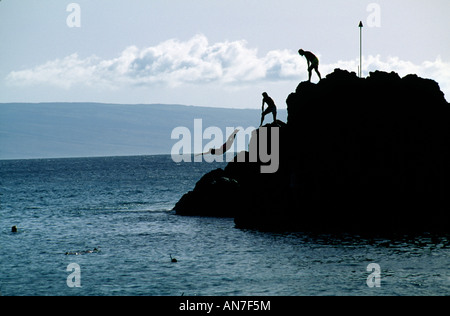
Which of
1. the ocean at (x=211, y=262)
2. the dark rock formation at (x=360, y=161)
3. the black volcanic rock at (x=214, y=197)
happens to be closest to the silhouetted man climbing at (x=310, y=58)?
the dark rock formation at (x=360, y=161)

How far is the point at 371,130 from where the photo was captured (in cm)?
4038

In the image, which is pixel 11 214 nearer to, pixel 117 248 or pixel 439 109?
pixel 117 248

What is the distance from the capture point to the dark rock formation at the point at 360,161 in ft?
130

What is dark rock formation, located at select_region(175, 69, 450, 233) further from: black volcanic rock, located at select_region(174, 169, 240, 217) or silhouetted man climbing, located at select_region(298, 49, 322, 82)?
black volcanic rock, located at select_region(174, 169, 240, 217)

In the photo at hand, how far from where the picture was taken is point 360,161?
130ft

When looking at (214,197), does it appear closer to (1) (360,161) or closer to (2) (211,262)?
(1) (360,161)

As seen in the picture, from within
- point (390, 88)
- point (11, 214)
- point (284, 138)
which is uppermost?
point (390, 88)

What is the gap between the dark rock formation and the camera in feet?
130

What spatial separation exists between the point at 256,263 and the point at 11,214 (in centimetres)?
4283

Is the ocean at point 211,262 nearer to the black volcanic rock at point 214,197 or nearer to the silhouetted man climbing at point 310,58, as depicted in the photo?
the black volcanic rock at point 214,197

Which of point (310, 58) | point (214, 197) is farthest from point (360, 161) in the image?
point (214, 197)

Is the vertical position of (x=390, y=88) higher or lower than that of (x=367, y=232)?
higher
